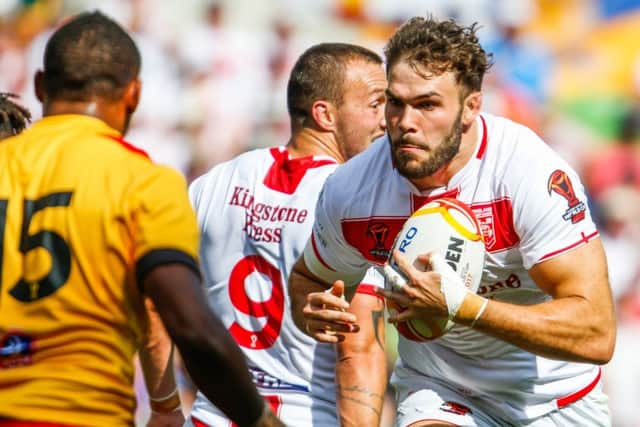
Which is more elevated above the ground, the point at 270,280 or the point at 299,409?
the point at 270,280

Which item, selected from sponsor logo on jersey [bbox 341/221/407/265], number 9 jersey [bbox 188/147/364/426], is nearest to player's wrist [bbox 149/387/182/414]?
number 9 jersey [bbox 188/147/364/426]

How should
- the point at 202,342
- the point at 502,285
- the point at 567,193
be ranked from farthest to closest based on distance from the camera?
the point at 502,285 < the point at 567,193 < the point at 202,342

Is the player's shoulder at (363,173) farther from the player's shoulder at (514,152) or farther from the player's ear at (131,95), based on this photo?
the player's ear at (131,95)

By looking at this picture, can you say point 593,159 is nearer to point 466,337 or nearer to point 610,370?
point 610,370

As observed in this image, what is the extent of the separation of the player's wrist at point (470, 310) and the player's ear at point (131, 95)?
153 cm

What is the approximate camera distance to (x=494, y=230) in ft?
18.5

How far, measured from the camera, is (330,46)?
7.41 metres

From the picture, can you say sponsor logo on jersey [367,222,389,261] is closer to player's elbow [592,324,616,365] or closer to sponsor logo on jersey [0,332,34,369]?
player's elbow [592,324,616,365]

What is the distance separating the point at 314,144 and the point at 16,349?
308 centimetres

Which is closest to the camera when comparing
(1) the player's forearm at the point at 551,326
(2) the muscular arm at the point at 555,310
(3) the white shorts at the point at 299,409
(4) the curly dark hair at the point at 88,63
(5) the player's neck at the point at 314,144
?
(4) the curly dark hair at the point at 88,63

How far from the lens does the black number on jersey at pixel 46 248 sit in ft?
13.6

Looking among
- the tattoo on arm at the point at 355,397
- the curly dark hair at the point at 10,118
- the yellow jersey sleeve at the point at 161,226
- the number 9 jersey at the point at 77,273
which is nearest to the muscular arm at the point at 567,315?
the tattoo on arm at the point at 355,397

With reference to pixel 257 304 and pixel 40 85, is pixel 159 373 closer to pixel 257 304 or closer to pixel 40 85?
pixel 257 304

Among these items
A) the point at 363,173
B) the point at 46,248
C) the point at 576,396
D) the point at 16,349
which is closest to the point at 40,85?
the point at 46,248
